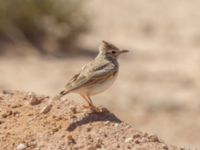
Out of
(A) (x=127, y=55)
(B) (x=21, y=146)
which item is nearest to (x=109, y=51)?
(B) (x=21, y=146)

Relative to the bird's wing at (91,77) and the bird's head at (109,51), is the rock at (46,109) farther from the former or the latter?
the bird's head at (109,51)

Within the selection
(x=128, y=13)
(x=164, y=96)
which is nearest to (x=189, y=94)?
(x=164, y=96)

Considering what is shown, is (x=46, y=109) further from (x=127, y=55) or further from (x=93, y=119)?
(x=127, y=55)

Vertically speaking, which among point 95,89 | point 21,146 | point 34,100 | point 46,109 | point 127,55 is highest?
point 127,55

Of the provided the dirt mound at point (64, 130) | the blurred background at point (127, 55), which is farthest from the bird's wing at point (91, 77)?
the blurred background at point (127, 55)

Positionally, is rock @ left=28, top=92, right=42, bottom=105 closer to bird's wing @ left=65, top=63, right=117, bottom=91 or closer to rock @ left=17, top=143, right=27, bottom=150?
bird's wing @ left=65, top=63, right=117, bottom=91
